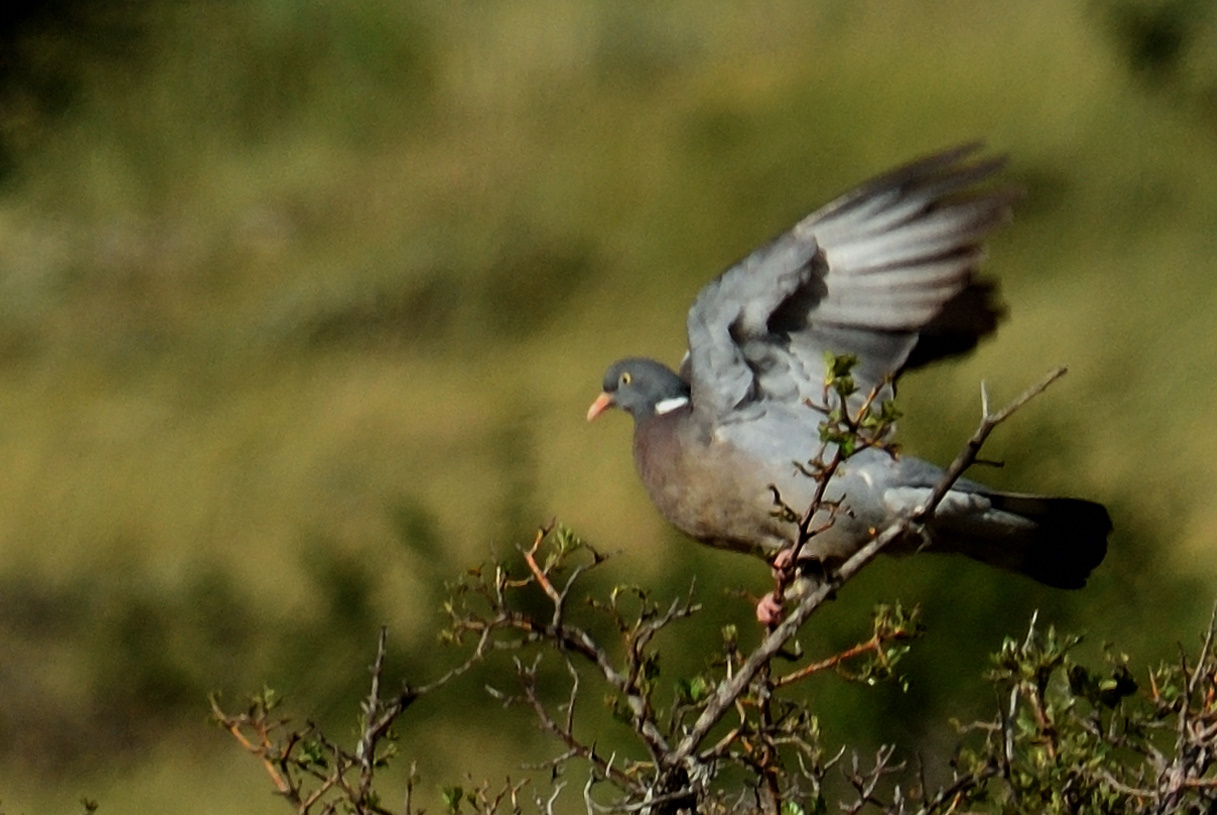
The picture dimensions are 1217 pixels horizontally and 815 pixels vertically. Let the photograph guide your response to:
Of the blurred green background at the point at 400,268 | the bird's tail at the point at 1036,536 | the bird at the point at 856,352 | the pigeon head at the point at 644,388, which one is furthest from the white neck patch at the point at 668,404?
the blurred green background at the point at 400,268

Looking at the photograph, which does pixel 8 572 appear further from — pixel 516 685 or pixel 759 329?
pixel 759 329

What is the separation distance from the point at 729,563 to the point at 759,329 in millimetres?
2451

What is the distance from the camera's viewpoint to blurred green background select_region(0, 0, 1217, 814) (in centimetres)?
696

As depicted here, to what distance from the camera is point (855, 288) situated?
3.05 meters

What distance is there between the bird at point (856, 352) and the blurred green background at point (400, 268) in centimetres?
332

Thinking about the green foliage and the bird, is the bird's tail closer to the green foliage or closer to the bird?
the bird

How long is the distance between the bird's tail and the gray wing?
0.84 ft

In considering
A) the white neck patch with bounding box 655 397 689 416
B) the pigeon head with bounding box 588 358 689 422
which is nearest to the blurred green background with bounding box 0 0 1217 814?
the pigeon head with bounding box 588 358 689 422

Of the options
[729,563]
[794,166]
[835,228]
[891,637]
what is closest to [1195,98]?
[794,166]

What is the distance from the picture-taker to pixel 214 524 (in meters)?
7.93

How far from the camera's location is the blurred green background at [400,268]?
6961 millimetres

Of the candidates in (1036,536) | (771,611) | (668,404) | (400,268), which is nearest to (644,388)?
(668,404)

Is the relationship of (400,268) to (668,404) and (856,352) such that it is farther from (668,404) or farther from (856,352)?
(856,352)

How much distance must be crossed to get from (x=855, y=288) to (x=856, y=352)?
96 millimetres
